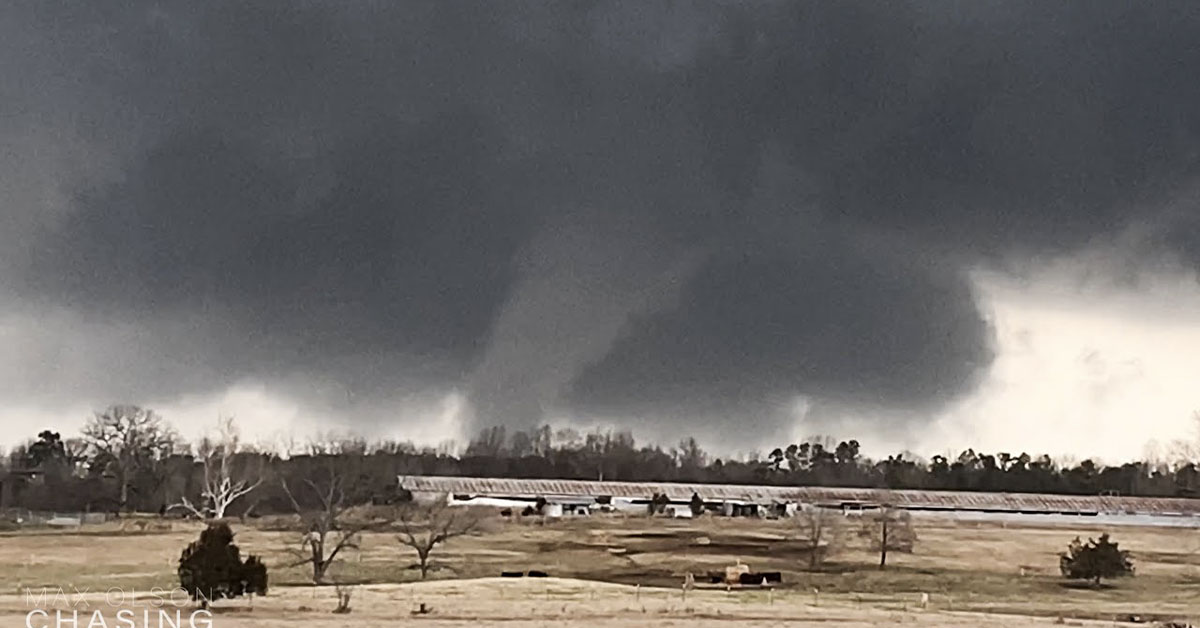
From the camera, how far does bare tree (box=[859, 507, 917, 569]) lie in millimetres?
60684

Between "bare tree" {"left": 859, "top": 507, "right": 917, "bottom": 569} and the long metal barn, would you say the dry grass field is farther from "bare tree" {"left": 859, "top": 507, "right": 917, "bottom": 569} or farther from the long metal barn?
the long metal barn

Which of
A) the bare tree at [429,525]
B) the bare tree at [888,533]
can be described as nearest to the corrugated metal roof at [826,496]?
the bare tree at [429,525]

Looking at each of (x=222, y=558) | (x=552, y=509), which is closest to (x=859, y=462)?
(x=552, y=509)

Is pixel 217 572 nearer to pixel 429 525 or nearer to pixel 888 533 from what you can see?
pixel 429 525

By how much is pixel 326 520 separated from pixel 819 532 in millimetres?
23578

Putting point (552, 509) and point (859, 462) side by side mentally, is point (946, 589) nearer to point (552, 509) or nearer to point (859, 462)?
point (552, 509)

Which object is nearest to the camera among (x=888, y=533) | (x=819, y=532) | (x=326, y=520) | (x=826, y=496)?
(x=326, y=520)

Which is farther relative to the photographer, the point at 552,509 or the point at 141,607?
the point at 552,509

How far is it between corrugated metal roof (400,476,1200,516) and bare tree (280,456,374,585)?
5729mm

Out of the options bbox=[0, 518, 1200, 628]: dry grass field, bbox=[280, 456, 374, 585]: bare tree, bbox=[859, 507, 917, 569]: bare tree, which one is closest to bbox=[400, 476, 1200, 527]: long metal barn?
bbox=[280, 456, 374, 585]: bare tree

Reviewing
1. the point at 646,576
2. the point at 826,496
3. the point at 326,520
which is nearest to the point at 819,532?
the point at 646,576

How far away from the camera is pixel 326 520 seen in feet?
170

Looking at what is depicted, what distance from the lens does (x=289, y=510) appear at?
80.2 meters

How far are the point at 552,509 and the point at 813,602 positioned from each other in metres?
44.4
